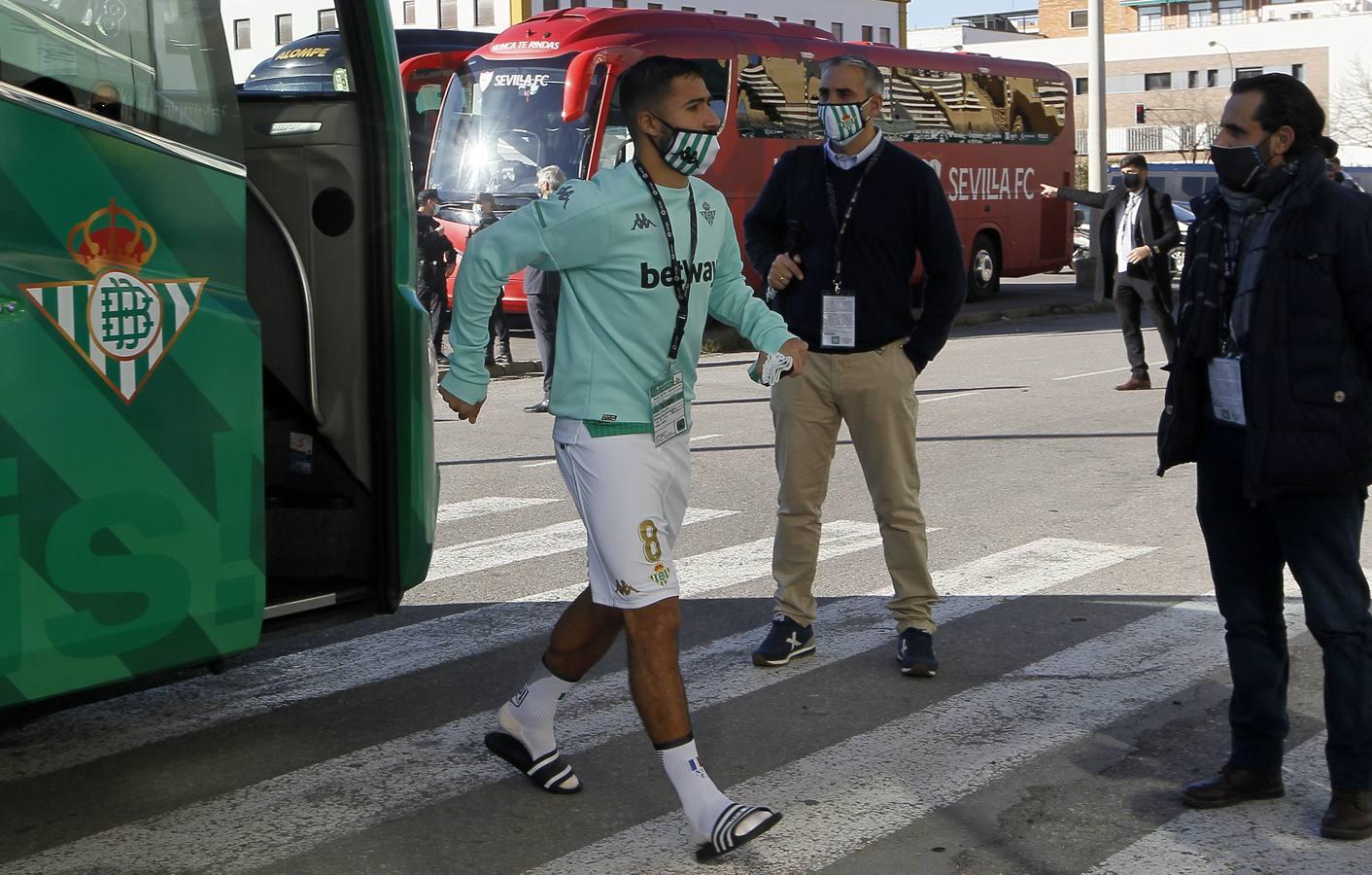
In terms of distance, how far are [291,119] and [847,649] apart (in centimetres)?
269

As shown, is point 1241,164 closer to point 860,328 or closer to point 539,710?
point 860,328

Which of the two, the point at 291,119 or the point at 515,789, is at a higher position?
the point at 291,119

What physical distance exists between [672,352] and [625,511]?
0.43m

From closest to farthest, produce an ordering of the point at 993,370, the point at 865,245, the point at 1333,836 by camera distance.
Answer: the point at 1333,836 < the point at 865,245 < the point at 993,370

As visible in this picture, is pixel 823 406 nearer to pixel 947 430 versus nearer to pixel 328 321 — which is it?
pixel 328 321

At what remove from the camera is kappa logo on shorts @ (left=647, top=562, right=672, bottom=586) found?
4.23 meters

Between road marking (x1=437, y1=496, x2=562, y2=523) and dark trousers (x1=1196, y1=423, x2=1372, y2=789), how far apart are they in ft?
17.0

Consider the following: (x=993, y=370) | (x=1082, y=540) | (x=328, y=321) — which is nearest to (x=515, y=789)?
(x=328, y=321)

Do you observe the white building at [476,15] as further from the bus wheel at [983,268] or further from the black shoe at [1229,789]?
the bus wheel at [983,268]

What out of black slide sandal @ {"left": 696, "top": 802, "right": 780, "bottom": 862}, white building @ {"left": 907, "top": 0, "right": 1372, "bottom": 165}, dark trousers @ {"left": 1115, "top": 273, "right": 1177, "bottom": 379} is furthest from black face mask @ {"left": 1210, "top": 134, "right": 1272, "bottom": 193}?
white building @ {"left": 907, "top": 0, "right": 1372, "bottom": 165}

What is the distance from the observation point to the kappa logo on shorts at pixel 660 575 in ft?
13.9

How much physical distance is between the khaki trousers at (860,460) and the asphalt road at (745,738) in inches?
11.0

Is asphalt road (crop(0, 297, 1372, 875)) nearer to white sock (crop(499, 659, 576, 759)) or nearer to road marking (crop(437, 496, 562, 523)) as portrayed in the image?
white sock (crop(499, 659, 576, 759))

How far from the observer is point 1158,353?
18.0 m
